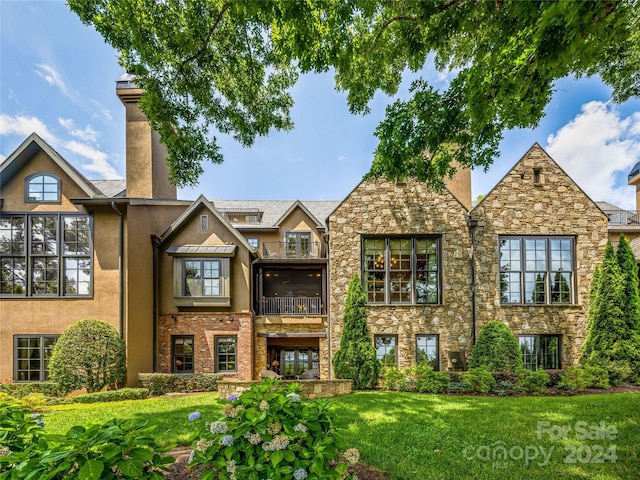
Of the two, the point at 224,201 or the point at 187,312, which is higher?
the point at 224,201

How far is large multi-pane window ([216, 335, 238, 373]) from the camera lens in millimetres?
11367

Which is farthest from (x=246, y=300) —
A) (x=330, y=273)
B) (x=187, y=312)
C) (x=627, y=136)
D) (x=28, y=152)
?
(x=627, y=136)

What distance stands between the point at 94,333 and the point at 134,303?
1.36 meters

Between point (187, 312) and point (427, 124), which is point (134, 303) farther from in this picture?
point (427, 124)

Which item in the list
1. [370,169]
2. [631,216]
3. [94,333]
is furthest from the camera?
[631,216]

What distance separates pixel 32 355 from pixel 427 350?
13410 millimetres

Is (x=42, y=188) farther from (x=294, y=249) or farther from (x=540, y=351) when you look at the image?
(x=540, y=351)

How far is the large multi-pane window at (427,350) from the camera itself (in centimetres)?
1028

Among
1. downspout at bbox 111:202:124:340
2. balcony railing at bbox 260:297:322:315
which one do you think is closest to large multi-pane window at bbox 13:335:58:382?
downspout at bbox 111:202:124:340

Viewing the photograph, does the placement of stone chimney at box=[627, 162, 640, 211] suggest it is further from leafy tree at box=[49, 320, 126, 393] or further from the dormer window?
the dormer window

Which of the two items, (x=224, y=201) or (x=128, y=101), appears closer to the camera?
(x=128, y=101)

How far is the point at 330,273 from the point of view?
35.1ft

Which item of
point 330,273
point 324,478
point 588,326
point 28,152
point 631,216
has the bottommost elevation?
point 588,326

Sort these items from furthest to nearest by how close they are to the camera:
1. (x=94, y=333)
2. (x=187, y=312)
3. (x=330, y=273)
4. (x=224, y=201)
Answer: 1. (x=224, y=201)
2. (x=187, y=312)
3. (x=330, y=273)
4. (x=94, y=333)
